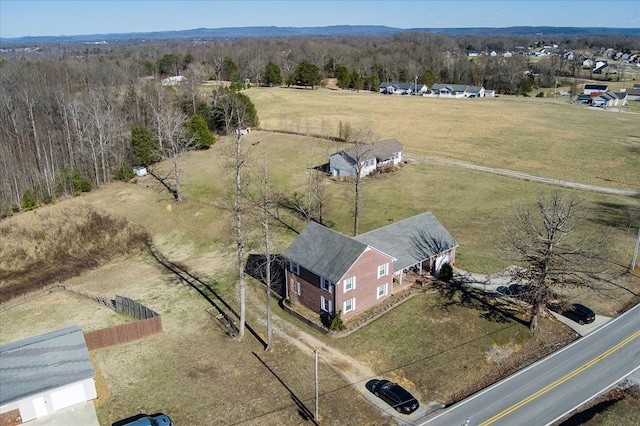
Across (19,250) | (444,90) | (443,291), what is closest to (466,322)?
(443,291)

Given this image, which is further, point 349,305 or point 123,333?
point 349,305

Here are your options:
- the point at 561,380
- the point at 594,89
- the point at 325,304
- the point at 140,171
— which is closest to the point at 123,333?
the point at 325,304

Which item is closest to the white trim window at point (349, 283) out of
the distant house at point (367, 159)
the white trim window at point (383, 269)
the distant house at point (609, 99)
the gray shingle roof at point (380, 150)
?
the white trim window at point (383, 269)

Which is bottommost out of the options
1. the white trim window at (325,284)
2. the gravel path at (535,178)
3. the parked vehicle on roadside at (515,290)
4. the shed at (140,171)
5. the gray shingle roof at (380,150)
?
the parked vehicle on roadside at (515,290)

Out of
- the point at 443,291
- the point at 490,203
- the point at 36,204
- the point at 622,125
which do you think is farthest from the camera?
the point at 622,125

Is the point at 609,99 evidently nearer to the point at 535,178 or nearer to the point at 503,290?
the point at 535,178

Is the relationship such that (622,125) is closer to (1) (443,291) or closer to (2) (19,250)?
(1) (443,291)

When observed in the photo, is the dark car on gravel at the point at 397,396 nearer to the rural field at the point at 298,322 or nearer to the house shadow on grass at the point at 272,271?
the rural field at the point at 298,322
